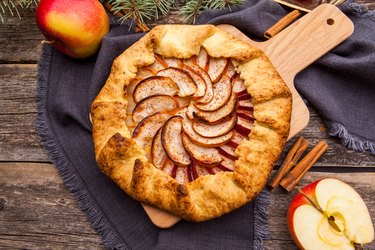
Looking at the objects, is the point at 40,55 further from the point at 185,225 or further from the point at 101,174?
the point at 185,225

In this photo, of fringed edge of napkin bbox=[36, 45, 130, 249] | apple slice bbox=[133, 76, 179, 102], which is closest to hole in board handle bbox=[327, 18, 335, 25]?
apple slice bbox=[133, 76, 179, 102]

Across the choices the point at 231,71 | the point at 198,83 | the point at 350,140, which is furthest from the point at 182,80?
the point at 350,140

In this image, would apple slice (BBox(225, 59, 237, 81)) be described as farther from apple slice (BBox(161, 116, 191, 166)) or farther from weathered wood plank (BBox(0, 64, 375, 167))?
weathered wood plank (BBox(0, 64, 375, 167))

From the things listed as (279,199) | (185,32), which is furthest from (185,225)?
(185,32)

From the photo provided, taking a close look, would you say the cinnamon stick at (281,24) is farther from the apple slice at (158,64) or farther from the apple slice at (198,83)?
the apple slice at (158,64)

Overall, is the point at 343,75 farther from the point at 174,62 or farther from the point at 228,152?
the point at 174,62
